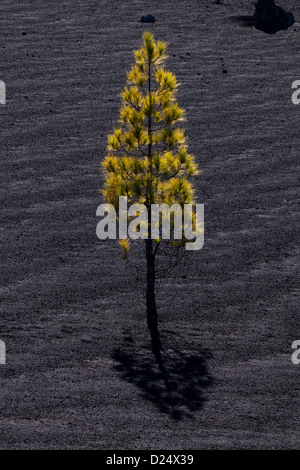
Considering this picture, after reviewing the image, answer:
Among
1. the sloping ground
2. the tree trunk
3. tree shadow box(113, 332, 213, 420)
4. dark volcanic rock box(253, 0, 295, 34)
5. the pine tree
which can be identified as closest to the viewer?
the sloping ground

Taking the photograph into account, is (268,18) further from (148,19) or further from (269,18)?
(148,19)

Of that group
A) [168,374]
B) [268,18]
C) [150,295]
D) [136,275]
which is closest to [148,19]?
[268,18]

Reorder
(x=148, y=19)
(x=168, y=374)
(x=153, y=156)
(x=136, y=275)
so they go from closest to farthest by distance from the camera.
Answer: (x=168, y=374) < (x=153, y=156) < (x=136, y=275) < (x=148, y=19)

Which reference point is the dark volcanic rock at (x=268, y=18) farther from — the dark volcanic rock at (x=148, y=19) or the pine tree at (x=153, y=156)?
the pine tree at (x=153, y=156)

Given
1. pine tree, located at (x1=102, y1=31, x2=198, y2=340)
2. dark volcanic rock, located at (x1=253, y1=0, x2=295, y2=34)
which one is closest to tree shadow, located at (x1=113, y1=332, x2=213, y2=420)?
pine tree, located at (x1=102, y1=31, x2=198, y2=340)

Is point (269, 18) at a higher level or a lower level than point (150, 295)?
higher

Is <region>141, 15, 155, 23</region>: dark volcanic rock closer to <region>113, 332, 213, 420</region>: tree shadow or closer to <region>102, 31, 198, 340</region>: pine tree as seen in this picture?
<region>102, 31, 198, 340</region>: pine tree
